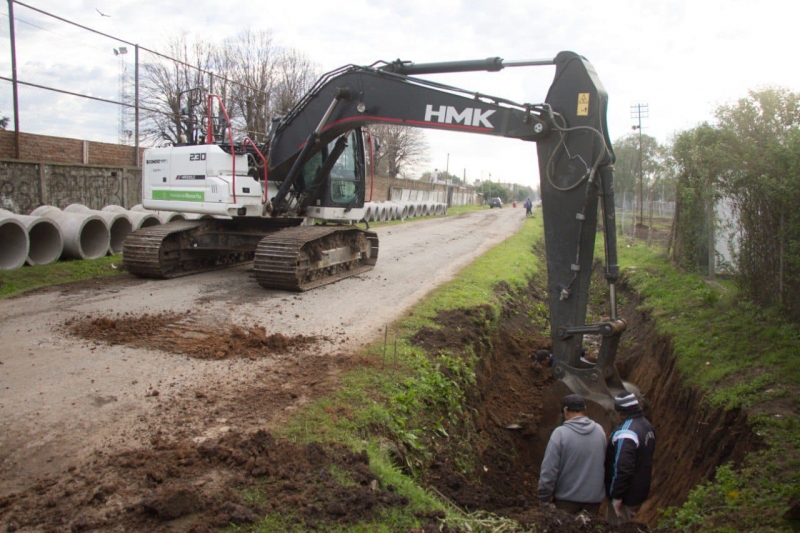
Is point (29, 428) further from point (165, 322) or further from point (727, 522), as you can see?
point (727, 522)

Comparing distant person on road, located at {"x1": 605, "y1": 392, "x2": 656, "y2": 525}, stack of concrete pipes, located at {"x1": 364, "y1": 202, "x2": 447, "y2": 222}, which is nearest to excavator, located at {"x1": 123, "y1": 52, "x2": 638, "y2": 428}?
distant person on road, located at {"x1": 605, "y1": 392, "x2": 656, "y2": 525}

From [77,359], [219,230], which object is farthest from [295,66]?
[77,359]

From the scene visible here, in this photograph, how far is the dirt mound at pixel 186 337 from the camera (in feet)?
19.6

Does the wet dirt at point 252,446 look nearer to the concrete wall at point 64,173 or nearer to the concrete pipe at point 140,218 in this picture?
the concrete pipe at point 140,218

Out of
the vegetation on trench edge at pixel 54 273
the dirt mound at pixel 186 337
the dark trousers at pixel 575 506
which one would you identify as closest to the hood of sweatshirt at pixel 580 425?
the dark trousers at pixel 575 506

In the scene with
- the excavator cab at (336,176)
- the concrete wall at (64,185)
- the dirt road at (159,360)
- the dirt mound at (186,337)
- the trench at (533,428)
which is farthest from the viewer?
the concrete wall at (64,185)

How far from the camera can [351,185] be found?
1136cm

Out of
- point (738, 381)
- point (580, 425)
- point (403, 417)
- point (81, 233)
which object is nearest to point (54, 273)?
point (81, 233)

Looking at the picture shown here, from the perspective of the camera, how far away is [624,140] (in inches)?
1655

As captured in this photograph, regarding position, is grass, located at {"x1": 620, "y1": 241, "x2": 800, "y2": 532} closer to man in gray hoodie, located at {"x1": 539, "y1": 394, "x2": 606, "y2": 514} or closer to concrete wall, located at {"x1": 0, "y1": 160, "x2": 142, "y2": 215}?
man in gray hoodie, located at {"x1": 539, "y1": 394, "x2": 606, "y2": 514}

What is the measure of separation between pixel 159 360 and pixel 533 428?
14.2ft

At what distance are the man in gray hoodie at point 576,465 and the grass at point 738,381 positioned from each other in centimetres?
62

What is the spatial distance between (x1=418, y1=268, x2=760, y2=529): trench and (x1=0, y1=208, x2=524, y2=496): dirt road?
1425 mm

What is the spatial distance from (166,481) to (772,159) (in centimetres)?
768
